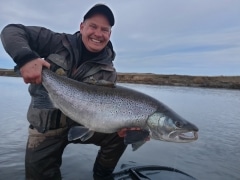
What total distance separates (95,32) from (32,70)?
126 cm

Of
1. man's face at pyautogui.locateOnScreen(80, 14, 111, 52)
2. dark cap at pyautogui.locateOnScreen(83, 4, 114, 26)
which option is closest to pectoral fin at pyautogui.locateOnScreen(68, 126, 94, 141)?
man's face at pyautogui.locateOnScreen(80, 14, 111, 52)

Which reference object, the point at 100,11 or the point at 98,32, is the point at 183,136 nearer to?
the point at 98,32

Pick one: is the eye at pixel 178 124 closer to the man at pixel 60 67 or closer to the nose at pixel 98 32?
the man at pixel 60 67

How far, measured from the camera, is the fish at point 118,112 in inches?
148

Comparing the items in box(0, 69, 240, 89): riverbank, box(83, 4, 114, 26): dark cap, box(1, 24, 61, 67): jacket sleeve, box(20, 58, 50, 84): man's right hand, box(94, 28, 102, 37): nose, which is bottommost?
box(0, 69, 240, 89): riverbank

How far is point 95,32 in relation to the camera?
451 cm

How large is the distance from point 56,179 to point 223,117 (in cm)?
975

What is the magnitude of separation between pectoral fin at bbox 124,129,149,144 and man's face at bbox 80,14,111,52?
1.46 metres

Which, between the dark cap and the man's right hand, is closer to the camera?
the man's right hand

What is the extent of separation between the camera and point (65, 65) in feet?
14.7

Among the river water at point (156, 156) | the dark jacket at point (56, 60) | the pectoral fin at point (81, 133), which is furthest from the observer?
the river water at point (156, 156)

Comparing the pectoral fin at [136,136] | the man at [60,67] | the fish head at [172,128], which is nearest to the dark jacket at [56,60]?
the man at [60,67]

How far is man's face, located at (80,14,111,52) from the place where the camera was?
4520 mm

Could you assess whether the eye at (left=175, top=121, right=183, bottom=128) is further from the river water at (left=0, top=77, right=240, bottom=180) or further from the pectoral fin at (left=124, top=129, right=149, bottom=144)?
the river water at (left=0, top=77, right=240, bottom=180)
